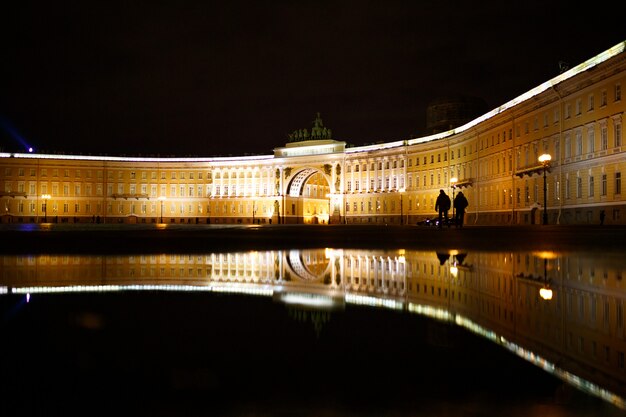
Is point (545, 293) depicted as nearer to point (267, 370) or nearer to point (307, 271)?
point (307, 271)

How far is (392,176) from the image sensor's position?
3649 inches

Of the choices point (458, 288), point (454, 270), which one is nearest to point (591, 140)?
point (454, 270)

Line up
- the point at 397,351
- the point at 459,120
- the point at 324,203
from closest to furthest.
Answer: the point at 397,351 → the point at 459,120 → the point at 324,203

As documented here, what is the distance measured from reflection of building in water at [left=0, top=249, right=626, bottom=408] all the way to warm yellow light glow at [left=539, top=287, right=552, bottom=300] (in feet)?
0.21

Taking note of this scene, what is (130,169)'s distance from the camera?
109562 millimetres

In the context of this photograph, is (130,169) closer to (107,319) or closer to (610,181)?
(610,181)

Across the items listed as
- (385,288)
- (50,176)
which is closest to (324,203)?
(50,176)

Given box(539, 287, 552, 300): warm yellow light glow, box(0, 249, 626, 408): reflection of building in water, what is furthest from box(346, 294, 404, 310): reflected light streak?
box(539, 287, 552, 300): warm yellow light glow

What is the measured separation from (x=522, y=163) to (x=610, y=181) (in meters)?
17.1

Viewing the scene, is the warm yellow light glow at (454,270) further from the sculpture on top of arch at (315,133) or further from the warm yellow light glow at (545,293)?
the sculpture on top of arch at (315,133)

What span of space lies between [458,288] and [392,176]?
87.8 metres

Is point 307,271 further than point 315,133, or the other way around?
point 315,133

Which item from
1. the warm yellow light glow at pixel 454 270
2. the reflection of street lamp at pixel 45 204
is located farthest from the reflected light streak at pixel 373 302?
the reflection of street lamp at pixel 45 204

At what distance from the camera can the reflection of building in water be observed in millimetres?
3082
